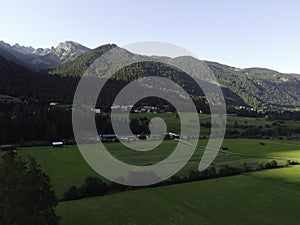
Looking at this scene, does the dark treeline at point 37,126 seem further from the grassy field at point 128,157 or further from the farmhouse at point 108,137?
the grassy field at point 128,157

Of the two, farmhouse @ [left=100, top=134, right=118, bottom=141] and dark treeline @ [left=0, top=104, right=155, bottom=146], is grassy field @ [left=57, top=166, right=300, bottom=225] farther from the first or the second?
dark treeline @ [left=0, top=104, right=155, bottom=146]

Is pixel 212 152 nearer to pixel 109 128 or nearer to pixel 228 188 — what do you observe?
pixel 228 188

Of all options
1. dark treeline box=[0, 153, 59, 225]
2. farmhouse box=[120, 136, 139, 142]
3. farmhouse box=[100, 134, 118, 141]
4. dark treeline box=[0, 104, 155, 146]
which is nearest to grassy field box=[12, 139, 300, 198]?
farmhouse box=[120, 136, 139, 142]

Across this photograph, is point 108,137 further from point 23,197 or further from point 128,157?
point 23,197

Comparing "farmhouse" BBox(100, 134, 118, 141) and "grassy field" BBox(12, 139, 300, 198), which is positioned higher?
"farmhouse" BBox(100, 134, 118, 141)

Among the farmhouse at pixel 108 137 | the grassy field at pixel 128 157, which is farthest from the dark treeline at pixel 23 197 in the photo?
the farmhouse at pixel 108 137

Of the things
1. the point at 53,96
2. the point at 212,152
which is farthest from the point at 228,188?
the point at 53,96
